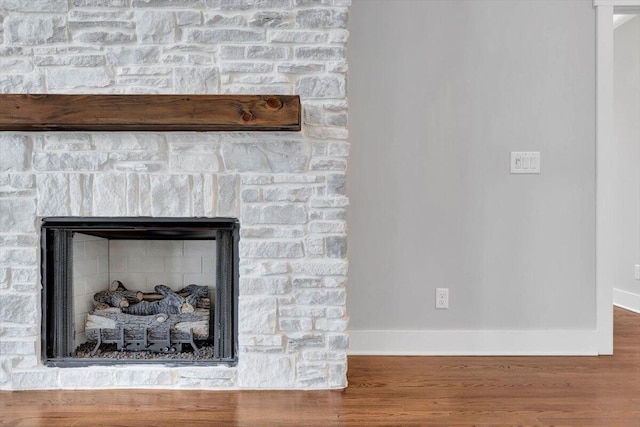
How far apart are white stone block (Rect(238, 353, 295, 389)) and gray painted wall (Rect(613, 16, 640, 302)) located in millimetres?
3293

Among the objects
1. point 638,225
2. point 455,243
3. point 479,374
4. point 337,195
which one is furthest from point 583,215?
point 638,225

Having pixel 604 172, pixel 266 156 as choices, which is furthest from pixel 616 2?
pixel 266 156

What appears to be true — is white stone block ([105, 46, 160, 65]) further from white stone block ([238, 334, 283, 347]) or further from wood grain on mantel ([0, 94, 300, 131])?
white stone block ([238, 334, 283, 347])

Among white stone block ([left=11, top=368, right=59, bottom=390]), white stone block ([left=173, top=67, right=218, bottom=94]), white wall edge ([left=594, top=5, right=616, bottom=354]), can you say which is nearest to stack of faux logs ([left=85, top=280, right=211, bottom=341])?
white stone block ([left=11, top=368, right=59, bottom=390])

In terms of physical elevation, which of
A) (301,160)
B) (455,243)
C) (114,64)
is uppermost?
(114,64)

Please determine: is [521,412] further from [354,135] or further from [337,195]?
[354,135]

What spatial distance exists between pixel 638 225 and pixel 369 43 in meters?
2.88

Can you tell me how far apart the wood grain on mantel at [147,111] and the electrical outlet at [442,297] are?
1278 millimetres

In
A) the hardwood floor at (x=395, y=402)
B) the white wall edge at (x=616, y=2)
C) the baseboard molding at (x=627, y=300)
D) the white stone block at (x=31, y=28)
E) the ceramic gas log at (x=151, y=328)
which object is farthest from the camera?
the baseboard molding at (x=627, y=300)

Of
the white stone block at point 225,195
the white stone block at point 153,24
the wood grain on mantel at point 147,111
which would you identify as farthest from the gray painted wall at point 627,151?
the white stone block at point 153,24

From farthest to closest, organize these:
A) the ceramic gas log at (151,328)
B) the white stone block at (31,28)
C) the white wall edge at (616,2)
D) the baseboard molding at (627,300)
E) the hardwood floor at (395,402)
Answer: the baseboard molding at (627,300)
the white wall edge at (616,2)
the ceramic gas log at (151,328)
the white stone block at (31,28)
the hardwood floor at (395,402)

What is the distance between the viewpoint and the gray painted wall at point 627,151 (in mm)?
4250

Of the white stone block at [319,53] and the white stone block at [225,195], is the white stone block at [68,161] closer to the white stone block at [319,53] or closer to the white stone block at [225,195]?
the white stone block at [225,195]

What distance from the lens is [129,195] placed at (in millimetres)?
2229
